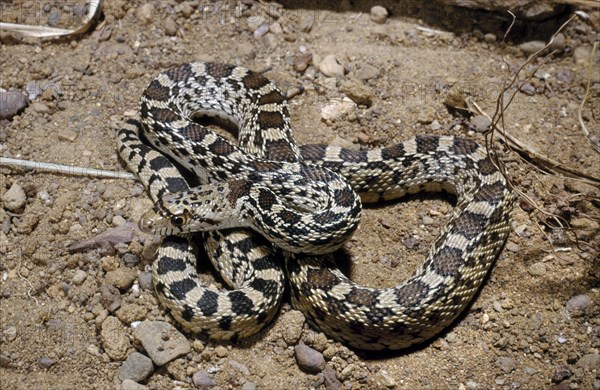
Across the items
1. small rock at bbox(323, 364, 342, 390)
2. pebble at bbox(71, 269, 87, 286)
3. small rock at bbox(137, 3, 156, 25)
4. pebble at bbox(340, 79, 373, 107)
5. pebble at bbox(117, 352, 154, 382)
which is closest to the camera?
pebble at bbox(117, 352, 154, 382)

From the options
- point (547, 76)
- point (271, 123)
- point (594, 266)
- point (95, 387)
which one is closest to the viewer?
point (95, 387)

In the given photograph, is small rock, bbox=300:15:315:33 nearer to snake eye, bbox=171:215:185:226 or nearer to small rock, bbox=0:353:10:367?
snake eye, bbox=171:215:185:226

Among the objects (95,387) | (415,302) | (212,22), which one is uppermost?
(212,22)

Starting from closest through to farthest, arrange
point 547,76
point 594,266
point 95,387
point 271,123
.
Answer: point 95,387
point 594,266
point 271,123
point 547,76

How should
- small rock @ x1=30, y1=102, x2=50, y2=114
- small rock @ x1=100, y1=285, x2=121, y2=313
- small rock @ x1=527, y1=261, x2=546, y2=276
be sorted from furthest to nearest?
small rock @ x1=30, y1=102, x2=50, y2=114
small rock @ x1=527, y1=261, x2=546, y2=276
small rock @ x1=100, y1=285, x2=121, y2=313

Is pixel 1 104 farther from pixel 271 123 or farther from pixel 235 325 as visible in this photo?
pixel 235 325

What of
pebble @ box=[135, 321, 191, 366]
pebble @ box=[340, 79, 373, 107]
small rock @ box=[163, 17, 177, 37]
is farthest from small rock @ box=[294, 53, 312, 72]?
pebble @ box=[135, 321, 191, 366]

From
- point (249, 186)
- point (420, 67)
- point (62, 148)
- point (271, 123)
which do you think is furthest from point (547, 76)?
point (62, 148)

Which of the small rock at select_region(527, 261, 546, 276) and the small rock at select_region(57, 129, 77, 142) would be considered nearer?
the small rock at select_region(527, 261, 546, 276)
